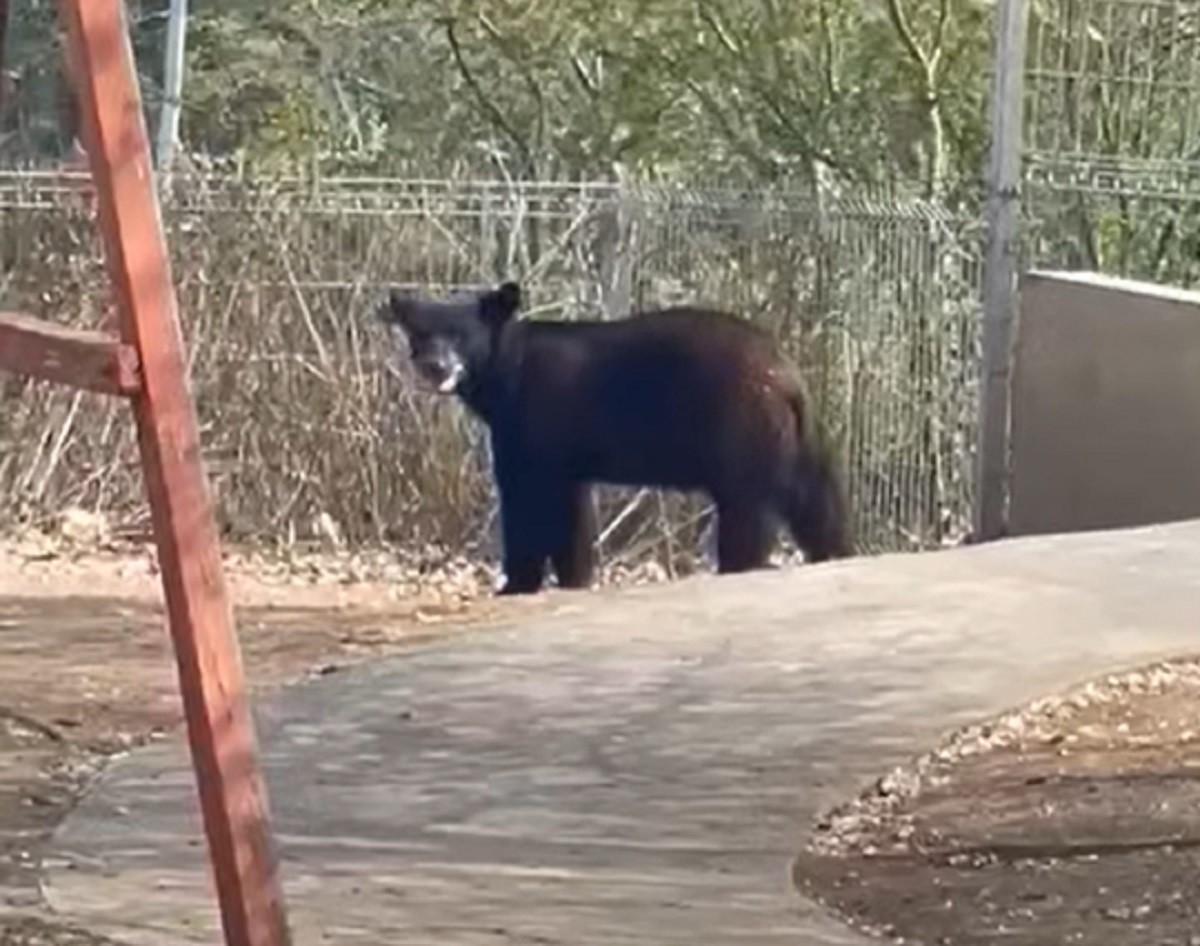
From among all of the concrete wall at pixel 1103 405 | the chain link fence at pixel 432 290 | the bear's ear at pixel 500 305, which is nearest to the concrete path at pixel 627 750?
the concrete wall at pixel 1103 405

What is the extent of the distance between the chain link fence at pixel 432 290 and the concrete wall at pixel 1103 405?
0.60 m

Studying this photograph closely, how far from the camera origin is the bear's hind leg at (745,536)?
39.0 feet

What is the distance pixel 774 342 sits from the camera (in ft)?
41.7

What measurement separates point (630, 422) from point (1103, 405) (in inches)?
79.6

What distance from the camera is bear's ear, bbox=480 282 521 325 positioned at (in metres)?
12.0

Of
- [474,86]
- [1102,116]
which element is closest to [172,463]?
[1102,116]

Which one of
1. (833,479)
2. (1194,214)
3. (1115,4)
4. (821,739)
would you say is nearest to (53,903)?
(821,739)

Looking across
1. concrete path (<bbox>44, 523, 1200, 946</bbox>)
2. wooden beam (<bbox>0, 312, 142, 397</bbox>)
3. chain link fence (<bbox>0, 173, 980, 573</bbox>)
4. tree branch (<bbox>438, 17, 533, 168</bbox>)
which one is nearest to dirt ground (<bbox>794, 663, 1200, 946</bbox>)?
concrete path (<bbox>44, 523, 1200, 946</bbox>)

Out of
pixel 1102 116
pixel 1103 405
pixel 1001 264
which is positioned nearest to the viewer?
pixel 1103 405

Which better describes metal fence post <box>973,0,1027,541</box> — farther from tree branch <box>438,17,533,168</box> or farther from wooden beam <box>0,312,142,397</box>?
wooden beam <box>0,312,142,397</box>

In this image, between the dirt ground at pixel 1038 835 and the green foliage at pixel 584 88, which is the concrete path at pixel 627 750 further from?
the green foliage at pixel 584 88

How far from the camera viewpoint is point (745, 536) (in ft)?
39.0

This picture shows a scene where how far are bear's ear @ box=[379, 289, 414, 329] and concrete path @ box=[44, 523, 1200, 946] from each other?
10.1ft

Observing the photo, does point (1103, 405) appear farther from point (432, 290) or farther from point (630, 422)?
point (432, 290)
